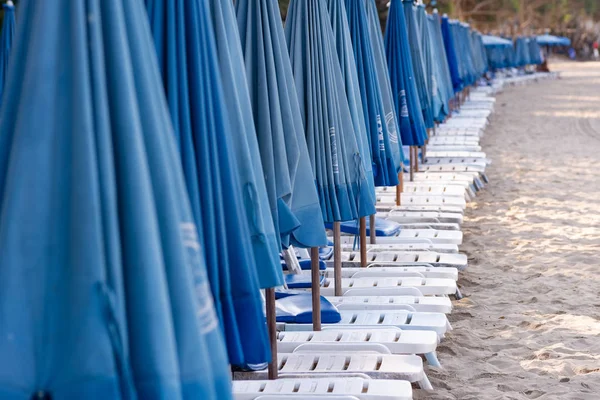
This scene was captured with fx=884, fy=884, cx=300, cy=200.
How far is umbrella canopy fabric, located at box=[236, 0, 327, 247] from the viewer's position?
3.41 m

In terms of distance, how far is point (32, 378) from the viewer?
5.51 feet

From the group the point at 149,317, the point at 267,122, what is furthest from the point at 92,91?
the point at 267,122

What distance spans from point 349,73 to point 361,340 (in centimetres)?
151

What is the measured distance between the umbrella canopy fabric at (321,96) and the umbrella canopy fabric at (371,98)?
0.90m

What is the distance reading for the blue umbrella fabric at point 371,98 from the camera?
17.4 ft

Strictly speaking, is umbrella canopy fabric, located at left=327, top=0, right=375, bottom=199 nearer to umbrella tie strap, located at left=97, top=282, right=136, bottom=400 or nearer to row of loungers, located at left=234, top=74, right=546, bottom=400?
row of loungers, located at left=234, top=74, right=546, bottom=400

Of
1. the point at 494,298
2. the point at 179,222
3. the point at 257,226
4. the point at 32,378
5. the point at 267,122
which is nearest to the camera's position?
the point at 32,378

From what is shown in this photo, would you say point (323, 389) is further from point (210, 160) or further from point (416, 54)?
point (416, 54)

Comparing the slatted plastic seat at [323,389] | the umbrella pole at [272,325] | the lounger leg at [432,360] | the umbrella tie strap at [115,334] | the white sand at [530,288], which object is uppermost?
the umbrella tie strap at [115,334]

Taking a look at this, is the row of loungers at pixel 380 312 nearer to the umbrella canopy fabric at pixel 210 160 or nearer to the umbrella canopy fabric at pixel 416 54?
the umbrella canopy fabric at pixel 210 160

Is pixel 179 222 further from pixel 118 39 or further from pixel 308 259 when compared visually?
pixel 308 259

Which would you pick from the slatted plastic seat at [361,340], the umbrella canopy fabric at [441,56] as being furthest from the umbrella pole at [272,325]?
the umbrella canopy fabric at [441,56]

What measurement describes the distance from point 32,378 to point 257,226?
1.19 m

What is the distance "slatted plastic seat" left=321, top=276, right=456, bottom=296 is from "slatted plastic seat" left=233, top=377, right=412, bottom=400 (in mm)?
1512
